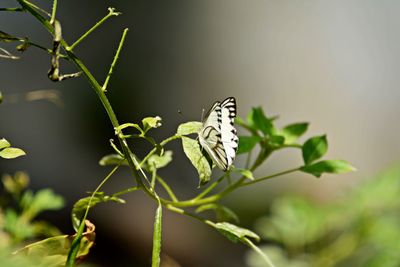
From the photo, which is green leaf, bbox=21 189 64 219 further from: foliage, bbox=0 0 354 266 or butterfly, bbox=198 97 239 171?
butterfly, bbox=198 97 239 171

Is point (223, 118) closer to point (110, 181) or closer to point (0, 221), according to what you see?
point (0, 221)

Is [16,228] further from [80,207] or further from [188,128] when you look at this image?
[188,128]

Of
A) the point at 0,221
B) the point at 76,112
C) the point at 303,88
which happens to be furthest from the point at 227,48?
the point at 0,221

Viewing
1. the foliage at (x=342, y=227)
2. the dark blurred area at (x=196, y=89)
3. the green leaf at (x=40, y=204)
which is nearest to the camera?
the green leaf at (x=40, y=204)

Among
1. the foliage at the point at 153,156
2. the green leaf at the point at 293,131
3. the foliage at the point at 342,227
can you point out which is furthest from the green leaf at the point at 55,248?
the foliage at the point at 342,227

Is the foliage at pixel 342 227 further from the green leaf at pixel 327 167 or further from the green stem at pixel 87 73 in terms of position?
the green stem at pixel 87 73
